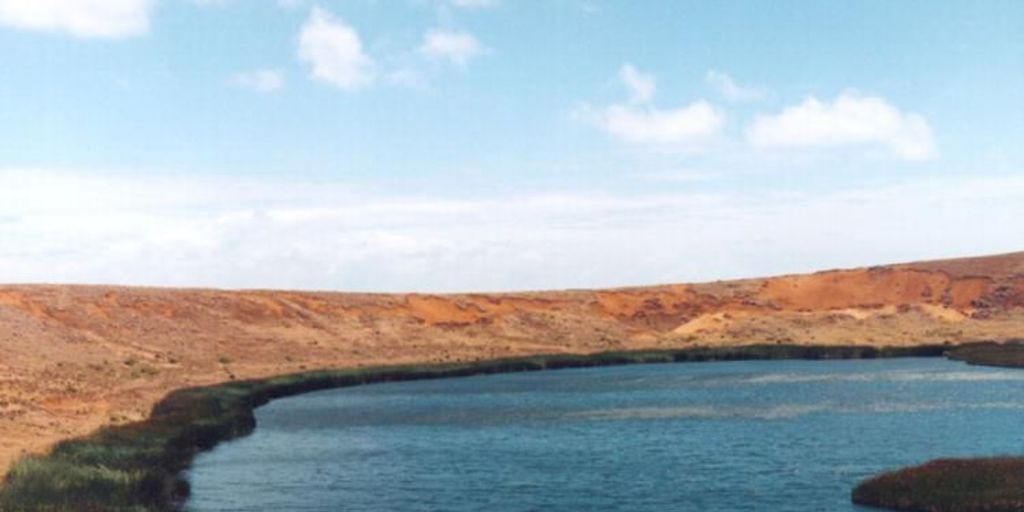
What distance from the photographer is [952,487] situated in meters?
34.4

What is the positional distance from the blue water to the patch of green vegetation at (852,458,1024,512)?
4.31 ft

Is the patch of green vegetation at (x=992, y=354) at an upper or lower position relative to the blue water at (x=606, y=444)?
upper

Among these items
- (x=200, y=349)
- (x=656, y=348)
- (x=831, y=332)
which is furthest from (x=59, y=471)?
(x=831, y=332)

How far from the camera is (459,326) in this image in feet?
477

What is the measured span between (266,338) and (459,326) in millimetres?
29261

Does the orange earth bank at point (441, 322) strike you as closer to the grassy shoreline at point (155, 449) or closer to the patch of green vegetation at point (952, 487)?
the grassy shoreline at point (155, 449)

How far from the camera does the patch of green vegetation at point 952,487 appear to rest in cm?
3275

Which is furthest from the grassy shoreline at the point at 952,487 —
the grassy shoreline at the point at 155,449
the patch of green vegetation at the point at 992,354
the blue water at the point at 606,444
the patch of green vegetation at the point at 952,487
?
the patch of green vegetation at the point at 992,354

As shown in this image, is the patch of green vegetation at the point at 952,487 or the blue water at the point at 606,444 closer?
the patch of green vegetation at the point at 952,487

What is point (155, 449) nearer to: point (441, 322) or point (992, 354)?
point (992, 354)

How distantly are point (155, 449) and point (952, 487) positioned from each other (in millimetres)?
31499

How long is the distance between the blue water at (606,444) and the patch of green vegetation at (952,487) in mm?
1315

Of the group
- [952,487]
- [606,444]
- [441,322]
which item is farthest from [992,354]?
[952,487]

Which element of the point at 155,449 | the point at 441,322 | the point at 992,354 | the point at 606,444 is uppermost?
the point at 441,322
